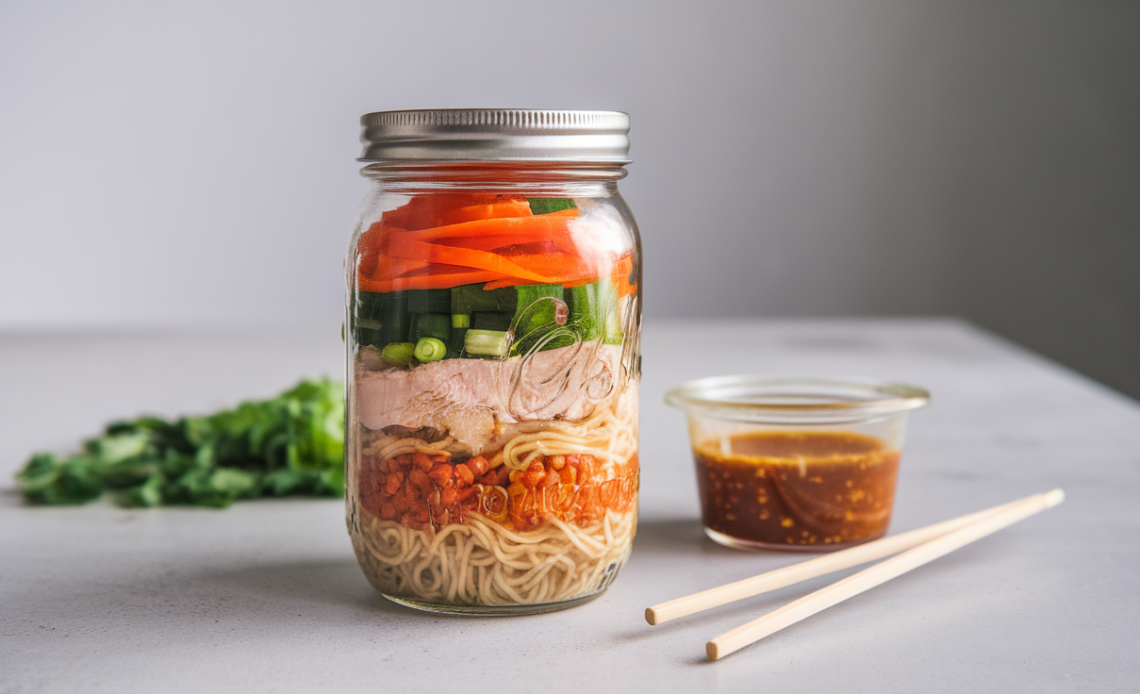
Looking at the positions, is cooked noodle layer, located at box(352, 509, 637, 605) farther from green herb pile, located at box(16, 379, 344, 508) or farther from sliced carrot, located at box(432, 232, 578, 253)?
green herb pile, located at box(16, 379, 344, 508)

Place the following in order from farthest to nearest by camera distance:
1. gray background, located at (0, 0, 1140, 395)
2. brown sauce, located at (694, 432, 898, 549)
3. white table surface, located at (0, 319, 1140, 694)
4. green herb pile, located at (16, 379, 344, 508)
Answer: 1. gray background, located at (0, 0, 1140, 395)
2. green herb pile, located at (16, 379, 344, 508)
3. brown sauce, located at (694, 432, 898, 549)
4. white table surface, located at (0, 319, 1140, 694)

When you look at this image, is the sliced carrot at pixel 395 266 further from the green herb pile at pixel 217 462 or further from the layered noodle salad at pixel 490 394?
the green herb pile at pixel 217 462

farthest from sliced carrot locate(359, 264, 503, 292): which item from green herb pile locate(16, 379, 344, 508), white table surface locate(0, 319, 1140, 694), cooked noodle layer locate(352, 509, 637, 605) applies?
Answer: green herb pile locate(16, 379, 344, 508)

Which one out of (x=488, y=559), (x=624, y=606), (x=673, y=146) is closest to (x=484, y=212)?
(x=488, y=559)

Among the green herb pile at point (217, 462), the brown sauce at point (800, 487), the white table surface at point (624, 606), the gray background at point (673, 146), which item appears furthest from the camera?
the gray background at point (673, 146)

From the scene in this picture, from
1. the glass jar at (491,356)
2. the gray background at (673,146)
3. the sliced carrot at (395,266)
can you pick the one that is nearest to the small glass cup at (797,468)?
the glass jar at (491,356)

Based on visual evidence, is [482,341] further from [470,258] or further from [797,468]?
[797,468]

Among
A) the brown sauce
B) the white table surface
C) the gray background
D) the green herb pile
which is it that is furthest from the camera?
the gray background

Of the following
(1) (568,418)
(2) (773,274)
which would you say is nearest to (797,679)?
(1) (568,418)
